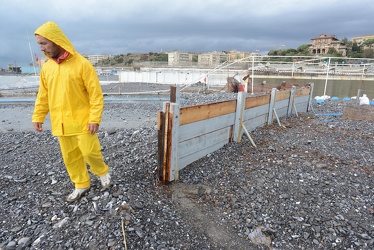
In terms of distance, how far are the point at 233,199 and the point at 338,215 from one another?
137cm

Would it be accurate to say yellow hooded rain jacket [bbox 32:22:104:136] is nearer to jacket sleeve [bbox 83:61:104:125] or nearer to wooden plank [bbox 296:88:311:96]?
jacket sleeve [bbox 83:61:104:125]

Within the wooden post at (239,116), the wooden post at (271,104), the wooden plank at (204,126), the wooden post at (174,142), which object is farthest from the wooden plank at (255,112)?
the wooden post at (174,142)

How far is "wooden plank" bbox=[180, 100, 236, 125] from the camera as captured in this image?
3590 mm

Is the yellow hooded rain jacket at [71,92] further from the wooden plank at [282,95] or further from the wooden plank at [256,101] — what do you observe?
the wooden plank at [282,95]

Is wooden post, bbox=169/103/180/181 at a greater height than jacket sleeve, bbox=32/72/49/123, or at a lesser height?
lesser

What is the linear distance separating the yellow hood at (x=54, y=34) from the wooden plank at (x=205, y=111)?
167 cm

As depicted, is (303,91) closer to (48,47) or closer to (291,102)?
(291,102)

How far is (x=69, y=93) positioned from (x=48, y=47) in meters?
0.54

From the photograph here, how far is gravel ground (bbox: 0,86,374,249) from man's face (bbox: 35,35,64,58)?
72.7 inches

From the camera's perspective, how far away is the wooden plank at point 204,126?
3666mm

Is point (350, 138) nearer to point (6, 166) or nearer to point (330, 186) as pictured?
point (330, 186)

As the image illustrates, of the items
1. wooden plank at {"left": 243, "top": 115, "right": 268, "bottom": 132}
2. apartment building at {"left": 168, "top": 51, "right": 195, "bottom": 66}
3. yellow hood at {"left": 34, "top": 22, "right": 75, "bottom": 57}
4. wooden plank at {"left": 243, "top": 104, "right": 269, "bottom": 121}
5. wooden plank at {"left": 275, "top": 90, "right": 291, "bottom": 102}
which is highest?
apartment building at {"left": 168, "top": 51, "right": 195, "bottom": 66}

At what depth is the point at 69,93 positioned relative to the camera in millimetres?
2693

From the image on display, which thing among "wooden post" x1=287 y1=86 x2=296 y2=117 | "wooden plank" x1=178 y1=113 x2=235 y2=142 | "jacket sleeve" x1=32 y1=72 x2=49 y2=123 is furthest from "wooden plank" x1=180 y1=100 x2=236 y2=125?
"wooden post" x1=287 y1=86 x2=296 y2=117
